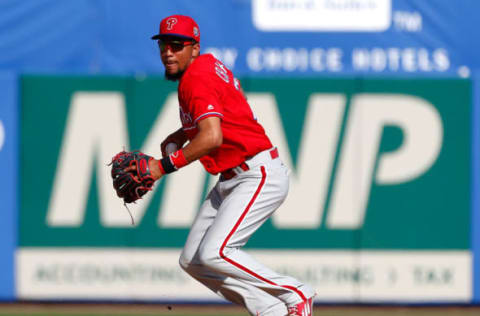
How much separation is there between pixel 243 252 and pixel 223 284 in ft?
0.73

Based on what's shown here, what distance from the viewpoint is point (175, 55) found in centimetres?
498

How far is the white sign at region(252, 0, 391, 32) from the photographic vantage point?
9422 millimetres

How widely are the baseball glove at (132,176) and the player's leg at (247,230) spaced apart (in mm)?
463

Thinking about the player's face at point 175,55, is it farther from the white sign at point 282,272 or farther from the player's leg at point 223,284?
the white sign at point 282,272

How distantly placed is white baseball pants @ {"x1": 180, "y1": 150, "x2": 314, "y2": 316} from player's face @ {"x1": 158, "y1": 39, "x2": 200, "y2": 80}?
658 millimetres

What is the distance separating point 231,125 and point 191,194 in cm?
292

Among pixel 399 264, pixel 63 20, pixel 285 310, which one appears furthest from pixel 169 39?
pixel 63 20

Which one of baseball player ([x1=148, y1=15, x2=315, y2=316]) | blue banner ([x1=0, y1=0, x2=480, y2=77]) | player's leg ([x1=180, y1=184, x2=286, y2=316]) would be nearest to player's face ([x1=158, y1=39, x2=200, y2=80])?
baseball player ([x1=148, y1=15, x2=315, y2=316])

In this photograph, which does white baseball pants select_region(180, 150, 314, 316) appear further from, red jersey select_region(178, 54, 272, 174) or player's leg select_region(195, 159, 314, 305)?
red jersey select_region(178, 54, 272, 174)

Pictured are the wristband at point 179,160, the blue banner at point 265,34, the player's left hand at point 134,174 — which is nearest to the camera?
the wristband at point 179,160

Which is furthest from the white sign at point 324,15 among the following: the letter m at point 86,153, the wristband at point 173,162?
the wristband at point 173,162

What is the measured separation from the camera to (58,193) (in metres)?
7.86

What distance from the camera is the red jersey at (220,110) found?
186 inches

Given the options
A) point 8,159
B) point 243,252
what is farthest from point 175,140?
point 8,159
